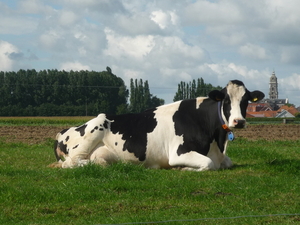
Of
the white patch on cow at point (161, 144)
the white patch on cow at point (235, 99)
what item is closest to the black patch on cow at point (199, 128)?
the white patch on cow at point (161, 144)

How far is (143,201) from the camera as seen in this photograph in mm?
7418

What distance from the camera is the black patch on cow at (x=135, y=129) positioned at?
1114cm

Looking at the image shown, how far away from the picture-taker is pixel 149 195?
7.83 meters

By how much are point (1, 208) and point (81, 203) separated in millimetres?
1100

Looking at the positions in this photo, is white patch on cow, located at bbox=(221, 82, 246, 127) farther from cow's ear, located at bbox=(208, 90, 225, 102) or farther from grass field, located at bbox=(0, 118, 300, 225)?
grass field, located at bbox=(0, 118, 300, 225)

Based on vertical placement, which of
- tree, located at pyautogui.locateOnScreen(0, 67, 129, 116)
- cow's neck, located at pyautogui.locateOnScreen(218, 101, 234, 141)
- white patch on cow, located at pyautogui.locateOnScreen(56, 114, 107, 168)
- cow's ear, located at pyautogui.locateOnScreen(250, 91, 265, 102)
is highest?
tree, located at pyautogui.locateOnScreen(0, 67, 129, 116)

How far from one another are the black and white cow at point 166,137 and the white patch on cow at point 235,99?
0.8 inches

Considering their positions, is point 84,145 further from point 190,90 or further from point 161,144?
point 190,90

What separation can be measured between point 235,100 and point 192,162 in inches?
61.8

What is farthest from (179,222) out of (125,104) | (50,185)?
(125,104)

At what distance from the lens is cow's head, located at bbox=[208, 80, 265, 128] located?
10337mm

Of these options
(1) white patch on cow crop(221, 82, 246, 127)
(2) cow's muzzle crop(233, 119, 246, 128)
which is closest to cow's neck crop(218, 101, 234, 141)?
(1) white patch on cow crop(221, 82, 246, 127)

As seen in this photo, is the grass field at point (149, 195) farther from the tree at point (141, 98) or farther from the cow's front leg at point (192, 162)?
the tree at point (141, 98)

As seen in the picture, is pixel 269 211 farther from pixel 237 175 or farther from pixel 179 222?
pixel 237 175
